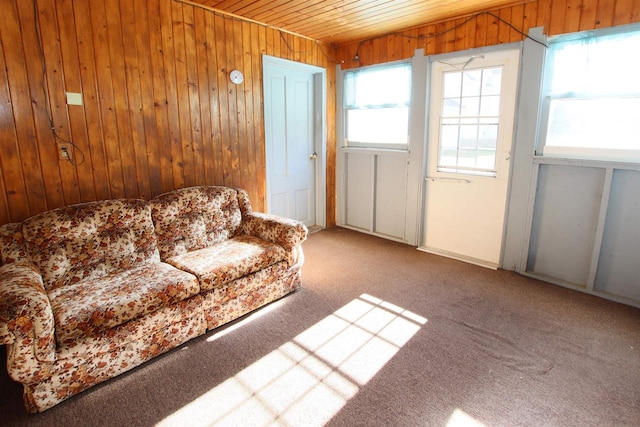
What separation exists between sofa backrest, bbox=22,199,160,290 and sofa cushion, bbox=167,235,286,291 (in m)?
0.28

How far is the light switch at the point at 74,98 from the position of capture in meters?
2.57

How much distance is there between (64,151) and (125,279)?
1.03 metres

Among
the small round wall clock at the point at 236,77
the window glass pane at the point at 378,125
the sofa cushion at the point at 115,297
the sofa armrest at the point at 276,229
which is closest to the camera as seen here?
the sofa cushion at the point at 115,297

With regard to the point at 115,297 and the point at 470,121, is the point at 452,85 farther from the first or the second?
the point at 115,297

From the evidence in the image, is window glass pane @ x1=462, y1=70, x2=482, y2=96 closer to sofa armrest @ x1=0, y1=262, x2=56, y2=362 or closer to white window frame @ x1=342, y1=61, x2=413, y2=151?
white window frame @ x1=342, y1=61, x2=413, y2=151

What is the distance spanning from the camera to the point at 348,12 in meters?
3.33

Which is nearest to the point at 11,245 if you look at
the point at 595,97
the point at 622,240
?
the point at 595,97

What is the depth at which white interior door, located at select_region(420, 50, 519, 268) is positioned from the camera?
341cm

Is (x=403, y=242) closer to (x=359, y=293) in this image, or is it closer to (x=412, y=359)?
(x=359, y=293)

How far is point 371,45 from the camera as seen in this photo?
425 centimetres

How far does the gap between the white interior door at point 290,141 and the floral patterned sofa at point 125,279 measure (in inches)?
40.8

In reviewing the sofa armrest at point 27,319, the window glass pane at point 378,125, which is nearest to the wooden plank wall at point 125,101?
the sofa armrest at point 27,319

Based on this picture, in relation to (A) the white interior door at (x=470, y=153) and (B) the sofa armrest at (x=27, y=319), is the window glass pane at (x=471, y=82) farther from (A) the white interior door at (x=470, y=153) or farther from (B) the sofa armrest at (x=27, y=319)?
(B) the sofa armrest at (x=27, y=319)

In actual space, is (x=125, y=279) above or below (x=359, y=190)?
below
